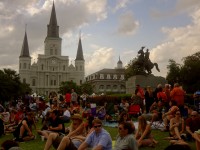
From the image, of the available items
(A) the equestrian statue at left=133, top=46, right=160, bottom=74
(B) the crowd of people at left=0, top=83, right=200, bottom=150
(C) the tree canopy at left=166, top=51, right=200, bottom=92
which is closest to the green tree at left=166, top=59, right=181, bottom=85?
(C) the tree canopy at left=166, top=51, right=200, bottom=92

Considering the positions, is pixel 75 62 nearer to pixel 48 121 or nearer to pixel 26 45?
pixel 26 45

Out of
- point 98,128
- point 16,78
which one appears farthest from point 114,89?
point 98,128

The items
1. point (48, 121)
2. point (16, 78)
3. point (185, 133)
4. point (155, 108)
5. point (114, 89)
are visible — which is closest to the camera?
point (185, 133)

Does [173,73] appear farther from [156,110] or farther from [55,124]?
[55,124]

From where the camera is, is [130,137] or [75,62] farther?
[75,62]

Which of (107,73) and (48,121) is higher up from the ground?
(107,73)

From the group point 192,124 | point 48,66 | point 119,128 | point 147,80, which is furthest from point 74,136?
point 48,66

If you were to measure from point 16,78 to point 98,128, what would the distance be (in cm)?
5151

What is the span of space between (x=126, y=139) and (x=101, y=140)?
1.84 ft

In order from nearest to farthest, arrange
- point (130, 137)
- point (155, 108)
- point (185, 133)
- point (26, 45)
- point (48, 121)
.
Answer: point (130, 137), point (185, 133), point (48, 121), point (155, 108), point (26, 45)

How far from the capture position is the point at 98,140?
7988 mm

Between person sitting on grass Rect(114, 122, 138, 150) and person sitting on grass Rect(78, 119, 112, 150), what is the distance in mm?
242

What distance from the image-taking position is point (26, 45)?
441 feet

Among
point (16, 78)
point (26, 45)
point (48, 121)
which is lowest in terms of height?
point (48, 121)
